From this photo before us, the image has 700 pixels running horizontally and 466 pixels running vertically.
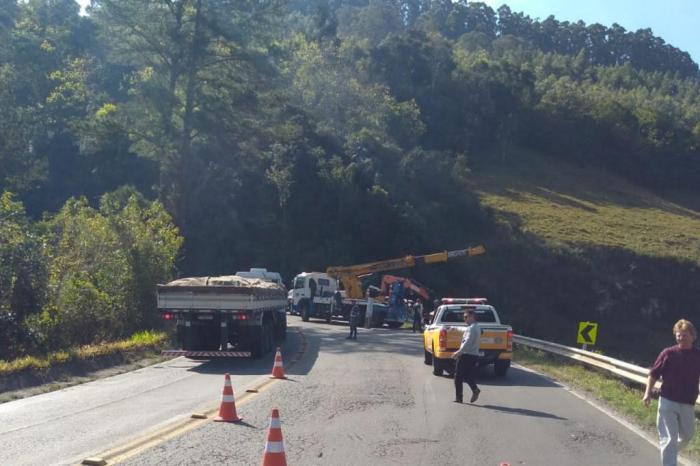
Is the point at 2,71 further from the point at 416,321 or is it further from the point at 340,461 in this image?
the point at 340,461

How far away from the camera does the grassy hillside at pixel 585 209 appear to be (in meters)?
70.9

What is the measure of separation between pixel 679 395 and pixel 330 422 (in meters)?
5.21

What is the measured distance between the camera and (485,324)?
19875 millimetres

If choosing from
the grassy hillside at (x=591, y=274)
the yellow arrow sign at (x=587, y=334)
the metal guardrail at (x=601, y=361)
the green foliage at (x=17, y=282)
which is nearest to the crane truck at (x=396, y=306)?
the metal guardrail at (x=601, y=361)

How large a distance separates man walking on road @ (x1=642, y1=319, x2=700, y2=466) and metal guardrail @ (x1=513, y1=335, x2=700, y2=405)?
4.39m

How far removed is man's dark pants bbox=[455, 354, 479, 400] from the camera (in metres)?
15.4

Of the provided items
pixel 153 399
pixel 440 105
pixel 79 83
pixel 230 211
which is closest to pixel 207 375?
pixel 153 399

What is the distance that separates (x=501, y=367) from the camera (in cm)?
2008

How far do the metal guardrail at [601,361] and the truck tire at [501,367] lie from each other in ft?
7.27

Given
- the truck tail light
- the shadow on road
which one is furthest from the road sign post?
the shadow on road

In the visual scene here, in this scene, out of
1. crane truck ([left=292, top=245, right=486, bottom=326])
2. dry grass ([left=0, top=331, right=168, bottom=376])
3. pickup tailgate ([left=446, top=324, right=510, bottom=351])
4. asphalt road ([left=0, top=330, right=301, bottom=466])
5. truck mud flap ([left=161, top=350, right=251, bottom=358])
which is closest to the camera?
asphalt road ([left=0, top=330, right=301, bottom=466])

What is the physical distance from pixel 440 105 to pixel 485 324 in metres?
74.9

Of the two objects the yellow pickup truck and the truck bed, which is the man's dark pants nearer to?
the yellow pickup truck

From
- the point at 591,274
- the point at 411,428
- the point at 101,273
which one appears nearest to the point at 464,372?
the point at 411,428
